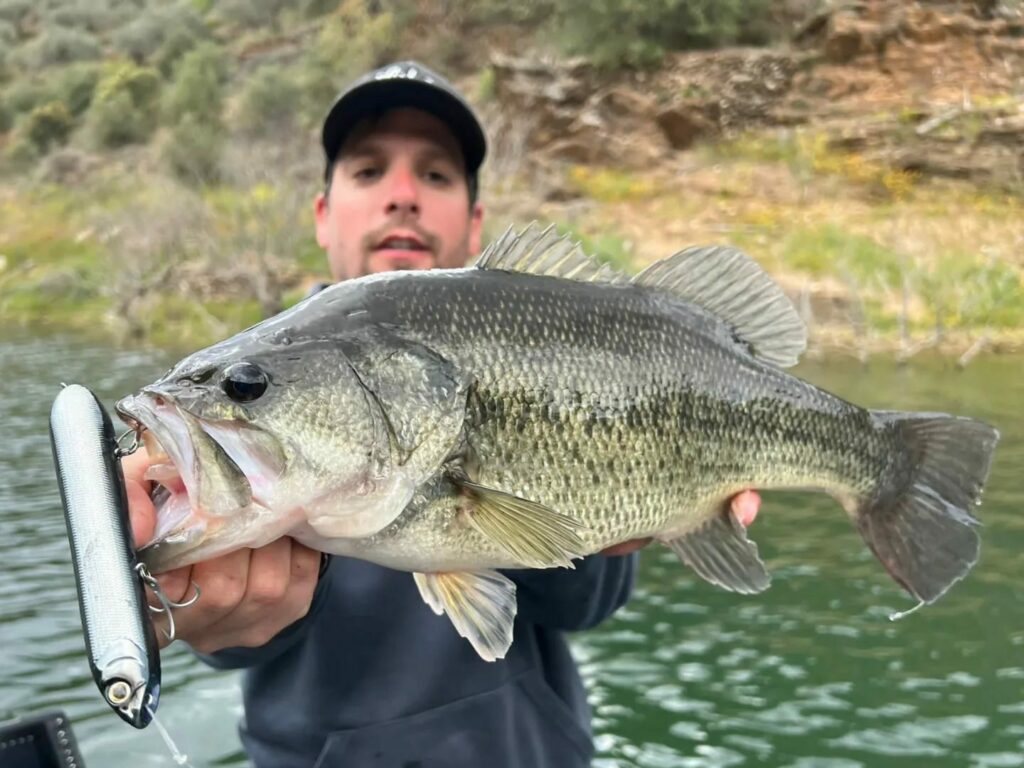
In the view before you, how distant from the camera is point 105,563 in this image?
140 centimetres

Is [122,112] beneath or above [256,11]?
beneath

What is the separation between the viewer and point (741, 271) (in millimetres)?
2570

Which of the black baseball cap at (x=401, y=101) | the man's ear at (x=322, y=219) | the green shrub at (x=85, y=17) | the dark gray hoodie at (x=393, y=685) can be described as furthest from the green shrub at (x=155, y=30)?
the dark gray hoodie at (x=393, y=685)

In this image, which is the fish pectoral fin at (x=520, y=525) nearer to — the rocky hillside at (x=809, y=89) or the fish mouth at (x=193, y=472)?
the fish mouth at (x=193, y=472)

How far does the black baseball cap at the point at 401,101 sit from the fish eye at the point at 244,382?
6.16 feet

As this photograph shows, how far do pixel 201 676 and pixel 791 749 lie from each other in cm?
387

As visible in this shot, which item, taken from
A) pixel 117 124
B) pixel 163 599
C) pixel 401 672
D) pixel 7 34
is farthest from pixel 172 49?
pixel 163 599

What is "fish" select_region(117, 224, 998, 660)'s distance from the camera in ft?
5.69

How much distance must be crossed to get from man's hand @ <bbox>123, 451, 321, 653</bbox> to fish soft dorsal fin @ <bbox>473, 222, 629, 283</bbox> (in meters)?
0.81

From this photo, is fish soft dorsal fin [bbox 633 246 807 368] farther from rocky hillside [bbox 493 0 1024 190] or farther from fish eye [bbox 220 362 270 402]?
rocky hillside [bbox 493 0 1024 190]

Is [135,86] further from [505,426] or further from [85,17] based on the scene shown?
[505,426]

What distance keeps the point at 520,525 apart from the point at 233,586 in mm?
589

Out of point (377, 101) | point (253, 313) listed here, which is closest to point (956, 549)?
point (377, 101)

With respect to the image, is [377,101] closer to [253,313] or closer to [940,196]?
[253,313]
